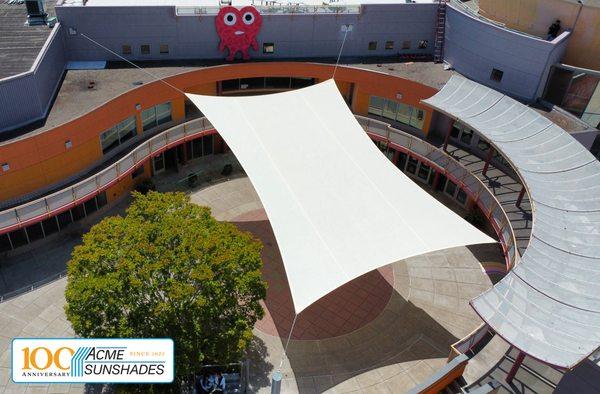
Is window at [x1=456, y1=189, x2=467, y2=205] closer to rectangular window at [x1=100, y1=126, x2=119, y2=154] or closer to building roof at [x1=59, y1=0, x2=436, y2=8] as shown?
building roof at [x1=59, y1=0, x2=436, y2=8]

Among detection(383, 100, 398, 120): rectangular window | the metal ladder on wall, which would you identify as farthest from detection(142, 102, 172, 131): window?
the metal ladder on wall

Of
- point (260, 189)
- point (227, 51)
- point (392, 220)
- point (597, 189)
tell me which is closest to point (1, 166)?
point (260, 189)

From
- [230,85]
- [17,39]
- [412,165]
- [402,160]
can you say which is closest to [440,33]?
[402,160]

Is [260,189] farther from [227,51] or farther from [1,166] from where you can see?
[227,51]

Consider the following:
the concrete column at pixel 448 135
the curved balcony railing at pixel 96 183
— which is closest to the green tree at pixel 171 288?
the curved balcony railing at pixel 96 183

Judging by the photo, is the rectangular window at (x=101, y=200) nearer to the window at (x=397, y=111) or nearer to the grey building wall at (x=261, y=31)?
the grey building wall at (x=261, y=31)

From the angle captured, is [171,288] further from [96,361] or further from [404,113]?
[404,113]
